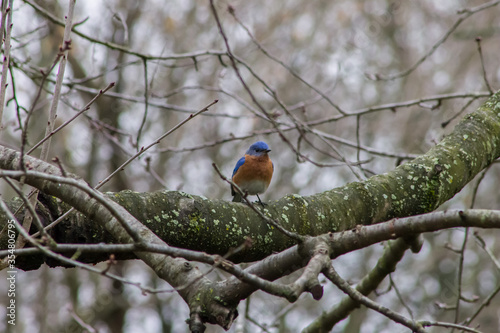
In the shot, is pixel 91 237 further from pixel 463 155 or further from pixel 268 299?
pixel 268 299

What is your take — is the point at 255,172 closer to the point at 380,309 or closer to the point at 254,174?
the point at 254,174

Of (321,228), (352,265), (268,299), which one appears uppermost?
(352,265)

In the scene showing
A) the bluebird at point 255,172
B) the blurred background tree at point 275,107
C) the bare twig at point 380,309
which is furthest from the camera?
the blurred background tree at point 275,107

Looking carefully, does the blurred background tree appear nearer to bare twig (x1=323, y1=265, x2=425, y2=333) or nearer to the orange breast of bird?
the orange breast of bird

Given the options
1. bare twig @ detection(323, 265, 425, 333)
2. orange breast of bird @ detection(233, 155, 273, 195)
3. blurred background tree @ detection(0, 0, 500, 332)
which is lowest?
bare twig @ detection(323, 265, 425, 333)

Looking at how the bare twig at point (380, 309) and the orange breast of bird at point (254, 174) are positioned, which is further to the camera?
the orange breast of bird at point (254, 174)

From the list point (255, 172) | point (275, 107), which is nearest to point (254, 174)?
point (255, 172)

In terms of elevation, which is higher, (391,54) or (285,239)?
(391,54)

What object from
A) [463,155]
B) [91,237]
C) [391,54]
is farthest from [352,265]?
[91,237]

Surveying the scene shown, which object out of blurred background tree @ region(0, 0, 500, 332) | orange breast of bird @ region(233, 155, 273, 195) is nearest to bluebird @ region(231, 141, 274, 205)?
orange breast of bird @ region(233, 155, 273, 195)

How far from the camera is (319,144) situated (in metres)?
11.4

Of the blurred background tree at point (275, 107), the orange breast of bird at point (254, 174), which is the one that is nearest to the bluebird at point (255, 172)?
the orange breast of bird at point (254, 174)

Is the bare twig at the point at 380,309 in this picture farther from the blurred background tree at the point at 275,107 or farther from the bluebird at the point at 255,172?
the blurred background tree at the point at 275,107

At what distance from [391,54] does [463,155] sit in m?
9.90
